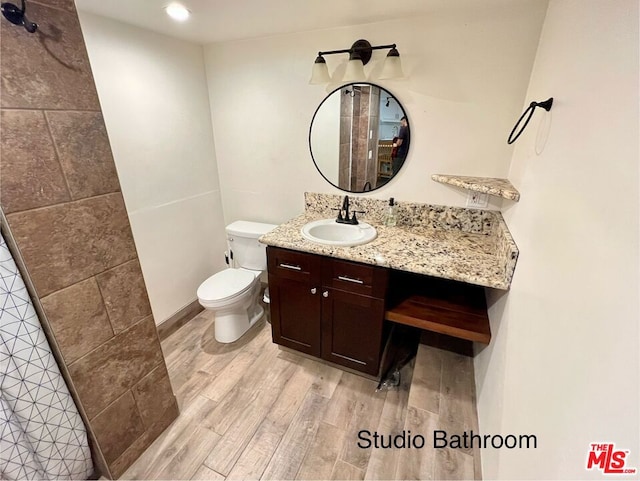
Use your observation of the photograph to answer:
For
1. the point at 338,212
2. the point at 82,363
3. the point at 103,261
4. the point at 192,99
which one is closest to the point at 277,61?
the point at 192,99

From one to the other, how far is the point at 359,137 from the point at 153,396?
188cm

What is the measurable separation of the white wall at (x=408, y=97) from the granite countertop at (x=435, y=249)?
21 cm

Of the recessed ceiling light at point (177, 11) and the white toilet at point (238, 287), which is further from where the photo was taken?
the white toilet at point (238, 287)

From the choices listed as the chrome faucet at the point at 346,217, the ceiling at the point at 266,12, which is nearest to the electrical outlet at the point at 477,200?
the chrome faucet at the point at 346,217

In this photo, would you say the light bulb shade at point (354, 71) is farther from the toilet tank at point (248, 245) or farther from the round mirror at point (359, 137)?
the toilet tank at point (248, 245)

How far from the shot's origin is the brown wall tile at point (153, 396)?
132cm

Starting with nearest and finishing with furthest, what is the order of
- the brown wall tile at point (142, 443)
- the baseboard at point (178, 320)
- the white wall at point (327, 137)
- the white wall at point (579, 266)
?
the white wall at point (579, 266) → the brown wall tile at point (142, 443) → the white wall at point (327, 137) → the baseboard at point (178, 320)

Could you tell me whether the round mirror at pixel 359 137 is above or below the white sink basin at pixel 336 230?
above

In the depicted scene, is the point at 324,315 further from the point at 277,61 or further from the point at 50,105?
the point at 277,61

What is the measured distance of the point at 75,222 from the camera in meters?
0.99

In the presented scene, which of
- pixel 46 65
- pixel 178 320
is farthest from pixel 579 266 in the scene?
pixel 178 320

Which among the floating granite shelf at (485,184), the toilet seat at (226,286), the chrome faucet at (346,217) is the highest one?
the floating granite shelf at (485,184)

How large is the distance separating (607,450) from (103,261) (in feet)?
4.96

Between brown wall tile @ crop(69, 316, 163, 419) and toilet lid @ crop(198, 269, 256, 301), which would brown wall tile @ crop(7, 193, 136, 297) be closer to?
brown wall tile @ crop(69, 316, 163, 419)
